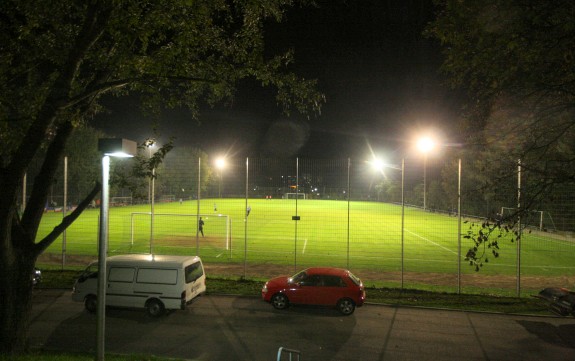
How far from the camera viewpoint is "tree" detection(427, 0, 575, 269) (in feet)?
20.2

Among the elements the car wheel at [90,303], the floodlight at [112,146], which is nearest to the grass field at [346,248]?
the car wheel at [90,303]

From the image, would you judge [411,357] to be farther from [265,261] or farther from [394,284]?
[265,261]

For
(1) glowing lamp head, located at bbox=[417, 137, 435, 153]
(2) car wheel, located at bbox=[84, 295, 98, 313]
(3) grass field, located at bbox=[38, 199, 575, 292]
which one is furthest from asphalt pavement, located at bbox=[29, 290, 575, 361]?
(1) glowing lamp head, located at bbox=[417, 137, 435, 153]

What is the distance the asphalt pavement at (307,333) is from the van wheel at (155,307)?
0.25m

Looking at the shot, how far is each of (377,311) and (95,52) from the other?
10697 millimetres

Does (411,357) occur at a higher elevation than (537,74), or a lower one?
lower

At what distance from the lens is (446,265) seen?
2052 cm

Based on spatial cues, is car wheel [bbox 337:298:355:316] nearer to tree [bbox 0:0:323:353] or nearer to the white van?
the white van

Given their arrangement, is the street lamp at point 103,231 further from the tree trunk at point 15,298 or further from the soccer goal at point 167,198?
the soccer goal at point 167,198

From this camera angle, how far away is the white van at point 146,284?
11.6m

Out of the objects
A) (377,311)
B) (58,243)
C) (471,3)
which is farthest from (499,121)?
(58,243)

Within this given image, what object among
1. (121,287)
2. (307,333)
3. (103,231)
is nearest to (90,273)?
(121,287)

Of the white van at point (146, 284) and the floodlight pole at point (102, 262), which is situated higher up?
the floodlight pole at point (102, 262)

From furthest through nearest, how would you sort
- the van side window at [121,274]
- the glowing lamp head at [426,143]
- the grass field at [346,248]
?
the grass field at [346,248]
the glowing lamp head at [426,143]
the van side window at [121,274]
